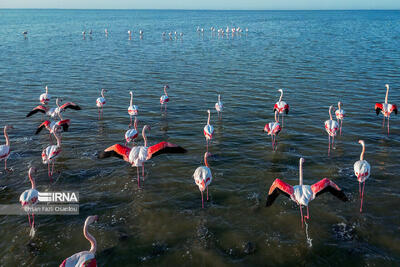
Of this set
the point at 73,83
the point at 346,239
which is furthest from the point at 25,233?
the point at 73,83

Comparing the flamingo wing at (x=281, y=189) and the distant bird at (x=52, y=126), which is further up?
the distant bird at (x=52, y=126)

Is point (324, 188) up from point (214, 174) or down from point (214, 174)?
up

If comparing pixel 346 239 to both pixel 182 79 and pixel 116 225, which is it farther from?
pixel 182 79

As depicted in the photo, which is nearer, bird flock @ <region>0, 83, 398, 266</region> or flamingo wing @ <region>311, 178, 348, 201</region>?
bird flock @ <region>0, 83, 398, 266</region>

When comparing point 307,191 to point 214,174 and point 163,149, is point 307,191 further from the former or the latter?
point 163,149

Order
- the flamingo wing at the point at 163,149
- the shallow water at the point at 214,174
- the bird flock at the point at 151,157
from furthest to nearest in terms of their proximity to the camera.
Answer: the flamingo wing at the point at 163,149 < the shallow water at the point at 214,174 < the bird flock at the point at 151,157

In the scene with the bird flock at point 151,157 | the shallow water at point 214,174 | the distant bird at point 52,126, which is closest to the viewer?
the bird flock at point 151,157

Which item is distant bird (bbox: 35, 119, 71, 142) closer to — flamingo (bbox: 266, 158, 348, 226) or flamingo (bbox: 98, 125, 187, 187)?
flamingo (bbox: 98, 125, 187, 187)

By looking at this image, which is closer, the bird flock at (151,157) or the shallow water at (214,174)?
the bird flock at (151,157)

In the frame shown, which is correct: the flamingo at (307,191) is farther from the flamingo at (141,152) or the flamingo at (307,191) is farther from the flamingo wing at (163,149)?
the flamingo at (141,152)

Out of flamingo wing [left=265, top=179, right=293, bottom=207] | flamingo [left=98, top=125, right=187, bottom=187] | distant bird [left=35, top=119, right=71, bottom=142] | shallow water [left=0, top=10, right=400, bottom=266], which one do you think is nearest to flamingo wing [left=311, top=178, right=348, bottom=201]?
flamingo wing [left=265, top=179, right=293, bottom=207]

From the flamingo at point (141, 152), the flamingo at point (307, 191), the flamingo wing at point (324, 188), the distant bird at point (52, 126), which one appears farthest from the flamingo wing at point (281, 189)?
the distant bird at point (52, 126)

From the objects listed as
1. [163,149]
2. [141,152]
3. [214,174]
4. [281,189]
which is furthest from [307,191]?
[141,152]

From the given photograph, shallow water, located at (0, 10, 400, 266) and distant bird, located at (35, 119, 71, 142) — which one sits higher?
distant bird, located at (35, 119, 71, 142)
